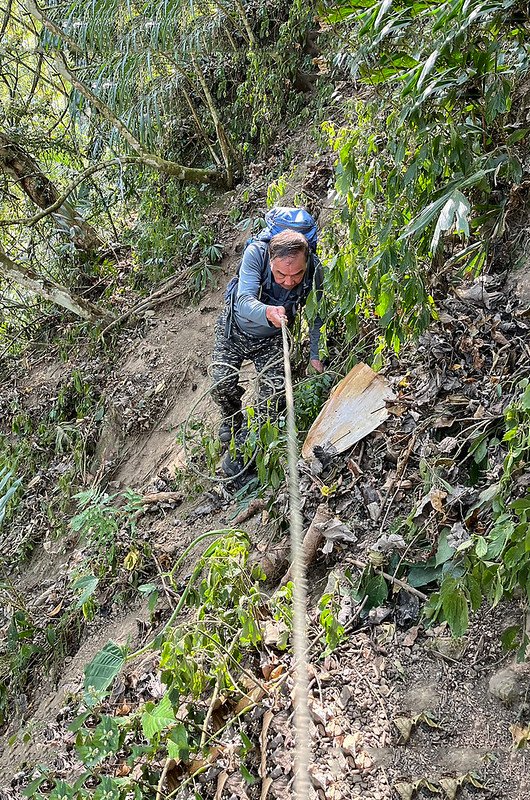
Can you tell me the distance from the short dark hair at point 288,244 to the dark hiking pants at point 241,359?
0.60 m

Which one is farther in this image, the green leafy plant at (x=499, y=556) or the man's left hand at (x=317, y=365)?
the man's left hand at (x=317, y=365)

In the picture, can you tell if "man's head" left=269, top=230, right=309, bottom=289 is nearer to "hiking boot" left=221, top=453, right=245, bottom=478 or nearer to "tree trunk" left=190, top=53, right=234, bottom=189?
"hiking boot" left=221, top=453, right=245, bottom=478

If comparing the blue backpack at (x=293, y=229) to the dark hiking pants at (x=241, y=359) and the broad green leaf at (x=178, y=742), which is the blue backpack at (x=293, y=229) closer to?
the dark hiking pants at (x=241, y=359)

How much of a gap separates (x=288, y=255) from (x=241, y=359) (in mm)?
890

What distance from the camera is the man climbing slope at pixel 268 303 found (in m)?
3.30

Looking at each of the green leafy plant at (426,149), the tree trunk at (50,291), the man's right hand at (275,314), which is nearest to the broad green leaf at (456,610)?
the green leafy plant at (426,149)

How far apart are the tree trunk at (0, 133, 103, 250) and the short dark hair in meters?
4.25

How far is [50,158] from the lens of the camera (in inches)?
293

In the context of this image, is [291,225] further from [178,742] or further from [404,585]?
[178,742]

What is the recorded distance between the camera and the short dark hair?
3.23 m

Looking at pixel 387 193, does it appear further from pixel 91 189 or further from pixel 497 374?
pixel 91 189

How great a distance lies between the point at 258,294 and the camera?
346 cm

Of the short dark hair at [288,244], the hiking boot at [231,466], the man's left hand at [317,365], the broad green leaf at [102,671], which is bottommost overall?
the hiking boot at [231,466]

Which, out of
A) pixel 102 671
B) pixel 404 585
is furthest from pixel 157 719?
pixel 404 585
